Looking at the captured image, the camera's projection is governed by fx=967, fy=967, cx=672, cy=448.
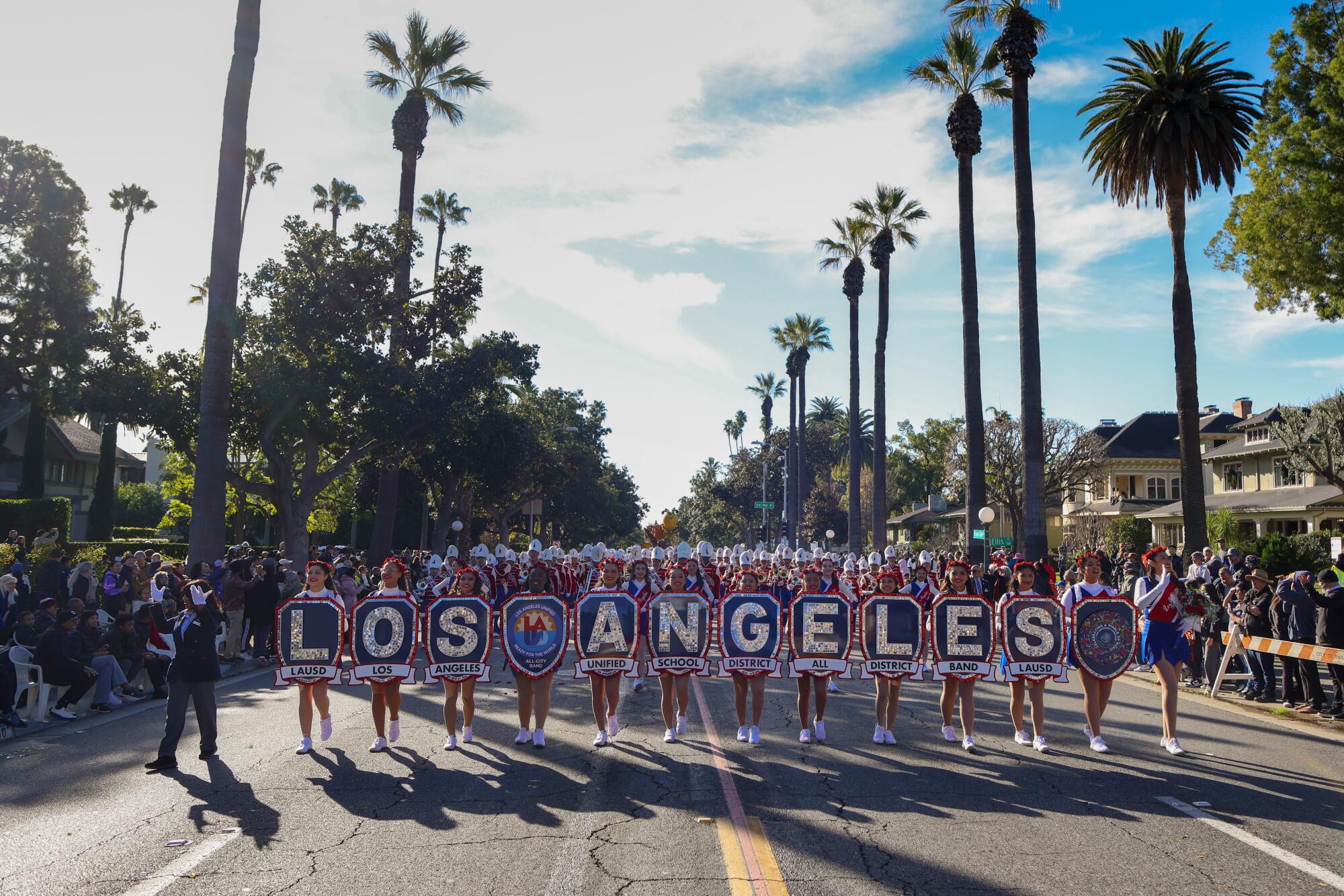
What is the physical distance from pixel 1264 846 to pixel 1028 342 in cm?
2025

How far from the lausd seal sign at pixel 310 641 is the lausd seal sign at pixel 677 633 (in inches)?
130

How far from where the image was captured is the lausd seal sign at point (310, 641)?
10.1 metres

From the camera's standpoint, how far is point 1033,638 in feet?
33.8

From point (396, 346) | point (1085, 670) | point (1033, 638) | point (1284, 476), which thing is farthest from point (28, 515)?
point (1284, 476)

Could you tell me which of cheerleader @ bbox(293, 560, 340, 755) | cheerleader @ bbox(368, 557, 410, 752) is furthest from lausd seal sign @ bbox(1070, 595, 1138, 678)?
cheerleader @ bbox(293, 560, 340, 755)

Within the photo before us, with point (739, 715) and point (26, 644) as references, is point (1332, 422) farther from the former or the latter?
point (26, 644)

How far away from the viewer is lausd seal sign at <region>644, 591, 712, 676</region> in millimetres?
10578

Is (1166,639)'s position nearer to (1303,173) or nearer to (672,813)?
(672,813)

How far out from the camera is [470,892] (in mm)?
5867

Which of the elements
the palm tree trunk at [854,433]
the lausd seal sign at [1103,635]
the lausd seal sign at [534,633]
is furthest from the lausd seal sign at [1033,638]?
the palm tree trunk at [854,433]

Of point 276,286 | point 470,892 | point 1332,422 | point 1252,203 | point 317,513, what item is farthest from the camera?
point 317,513

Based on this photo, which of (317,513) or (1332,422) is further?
(317,513)

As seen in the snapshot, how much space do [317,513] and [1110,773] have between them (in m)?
43.0

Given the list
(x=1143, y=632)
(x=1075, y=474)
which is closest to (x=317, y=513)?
(x=1075, y=474)
